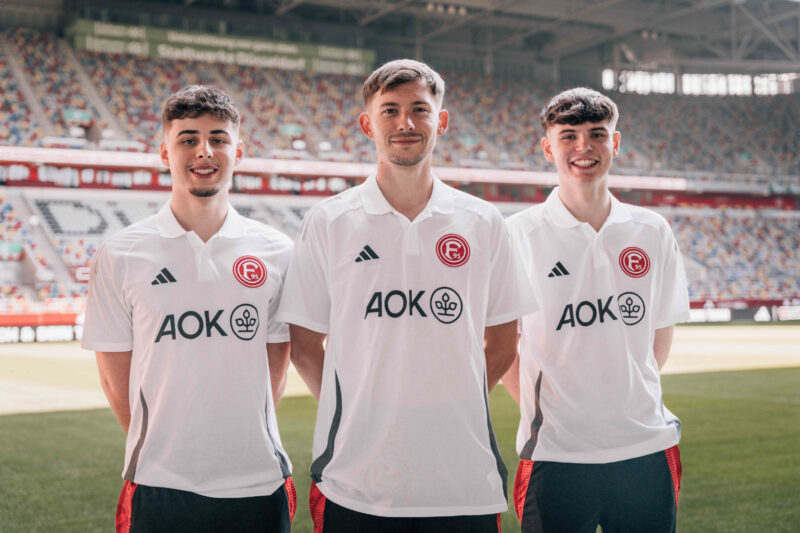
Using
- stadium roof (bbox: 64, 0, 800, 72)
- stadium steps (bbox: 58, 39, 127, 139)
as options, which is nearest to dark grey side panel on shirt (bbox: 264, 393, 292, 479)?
stadium steps (bbox: 58, 39, 127, 139)

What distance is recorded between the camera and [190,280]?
10.5 ft

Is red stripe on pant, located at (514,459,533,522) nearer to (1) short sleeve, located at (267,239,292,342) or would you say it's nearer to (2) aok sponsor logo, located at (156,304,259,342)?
(1) short sleeve, located at (267,239,292,342)

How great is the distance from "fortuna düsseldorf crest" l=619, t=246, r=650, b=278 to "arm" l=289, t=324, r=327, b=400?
4.43 feet

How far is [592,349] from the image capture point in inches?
133

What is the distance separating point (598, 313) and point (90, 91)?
1562 inches

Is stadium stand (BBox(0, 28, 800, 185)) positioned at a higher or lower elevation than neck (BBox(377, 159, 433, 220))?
higher

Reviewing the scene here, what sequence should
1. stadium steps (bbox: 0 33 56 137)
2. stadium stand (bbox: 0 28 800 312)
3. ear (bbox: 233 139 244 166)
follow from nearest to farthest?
ear (bbox: 233 139 244 166)
stadium stand (bbox: 0 28 800 312)
stadium steps (bbox: 0 33 56 137)

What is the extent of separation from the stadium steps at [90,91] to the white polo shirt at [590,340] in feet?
119

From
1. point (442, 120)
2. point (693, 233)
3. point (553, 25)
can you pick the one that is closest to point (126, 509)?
point (442, 120)

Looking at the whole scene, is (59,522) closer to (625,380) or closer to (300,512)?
(300,512)

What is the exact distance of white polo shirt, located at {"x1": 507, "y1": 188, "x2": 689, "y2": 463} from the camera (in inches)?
130

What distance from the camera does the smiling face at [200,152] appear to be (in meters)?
3.28

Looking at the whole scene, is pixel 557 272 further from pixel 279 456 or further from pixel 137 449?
pixel 137 449

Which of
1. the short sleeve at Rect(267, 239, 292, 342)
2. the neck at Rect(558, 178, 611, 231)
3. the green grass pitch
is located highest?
the neck at Rect(558, 178, 611, 231)
